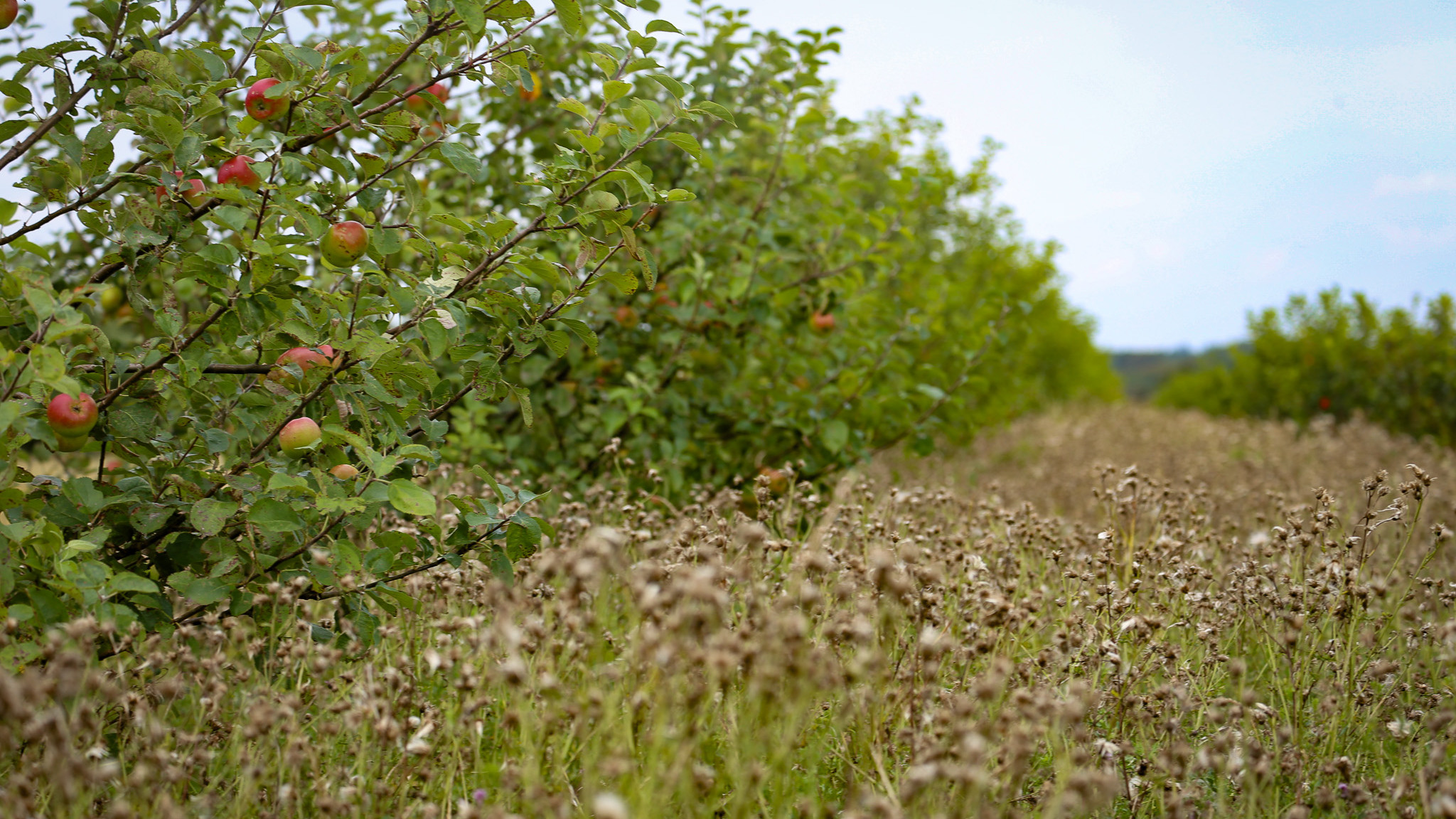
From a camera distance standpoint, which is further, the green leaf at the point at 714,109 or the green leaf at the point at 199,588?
the green leaf at the point at 714,109

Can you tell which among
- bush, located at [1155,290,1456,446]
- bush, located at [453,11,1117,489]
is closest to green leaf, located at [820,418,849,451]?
bush, located at [453,11,1117,489]

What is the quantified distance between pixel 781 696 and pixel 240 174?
1.82 metres

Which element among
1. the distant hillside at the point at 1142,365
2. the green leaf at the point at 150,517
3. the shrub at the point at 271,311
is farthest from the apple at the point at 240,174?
the distant hillside at the point at 1142,365

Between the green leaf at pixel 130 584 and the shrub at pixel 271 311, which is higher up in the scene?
the shrub at pixel 271 311

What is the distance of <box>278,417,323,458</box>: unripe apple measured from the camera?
7.00 ft

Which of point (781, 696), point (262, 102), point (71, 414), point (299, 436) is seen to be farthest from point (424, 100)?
point (781, 696)

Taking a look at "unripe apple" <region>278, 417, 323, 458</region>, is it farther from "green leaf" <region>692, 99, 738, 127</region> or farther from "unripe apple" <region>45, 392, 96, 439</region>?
"green leaf" <region>692, 99, 738, 127</region>

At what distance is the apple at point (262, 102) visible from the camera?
87.0 inches

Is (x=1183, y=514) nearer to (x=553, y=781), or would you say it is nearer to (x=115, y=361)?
(x=553, y=781)

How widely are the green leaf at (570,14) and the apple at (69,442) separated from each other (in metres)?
1.50

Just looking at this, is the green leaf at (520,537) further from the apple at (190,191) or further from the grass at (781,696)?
the apple at (190,191)

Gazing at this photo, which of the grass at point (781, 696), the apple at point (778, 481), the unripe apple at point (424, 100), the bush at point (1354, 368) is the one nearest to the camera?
the grass at point (781, 696)

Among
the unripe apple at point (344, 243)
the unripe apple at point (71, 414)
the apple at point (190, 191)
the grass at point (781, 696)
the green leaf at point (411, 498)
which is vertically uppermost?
the apple at point (190, 191)

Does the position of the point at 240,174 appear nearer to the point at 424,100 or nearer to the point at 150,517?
the point at 150,517
